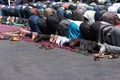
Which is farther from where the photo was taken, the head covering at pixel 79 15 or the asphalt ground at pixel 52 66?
the head covering at pixel 79 15

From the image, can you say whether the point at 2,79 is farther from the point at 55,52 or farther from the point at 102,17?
the point at 102,17

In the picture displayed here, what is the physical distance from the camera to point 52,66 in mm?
11328

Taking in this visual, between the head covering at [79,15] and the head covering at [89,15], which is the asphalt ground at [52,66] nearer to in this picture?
the head covering at [89,15]

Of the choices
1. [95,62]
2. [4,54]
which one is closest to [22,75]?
[95,62]

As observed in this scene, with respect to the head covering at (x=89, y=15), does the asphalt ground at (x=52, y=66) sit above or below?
below

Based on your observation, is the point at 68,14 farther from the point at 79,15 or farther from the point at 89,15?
the point at 89,15

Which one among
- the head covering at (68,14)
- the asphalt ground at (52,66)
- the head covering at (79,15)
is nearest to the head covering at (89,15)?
the head covering at (79,15)

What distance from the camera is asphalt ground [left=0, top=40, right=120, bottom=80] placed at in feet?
33.1

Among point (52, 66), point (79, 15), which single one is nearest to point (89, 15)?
point (79, 15)

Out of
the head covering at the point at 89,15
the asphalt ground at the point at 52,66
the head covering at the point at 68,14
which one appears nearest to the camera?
the asphalt ground at the point at 52,66

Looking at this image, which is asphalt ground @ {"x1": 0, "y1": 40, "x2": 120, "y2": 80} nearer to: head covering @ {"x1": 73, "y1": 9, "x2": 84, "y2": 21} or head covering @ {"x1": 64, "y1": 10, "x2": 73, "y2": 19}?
head covering @ {"x1": 73, "y1": 9, "x2": 84, "y2": 21}

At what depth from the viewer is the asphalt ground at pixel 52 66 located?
1008cm

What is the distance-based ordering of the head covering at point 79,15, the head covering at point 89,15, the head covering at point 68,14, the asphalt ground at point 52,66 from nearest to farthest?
the asphalt ground at point 52,66
the head covering at point 89,15
the head covering at point 79,15
the head covering at point 68,14

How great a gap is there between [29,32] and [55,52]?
158 inches
